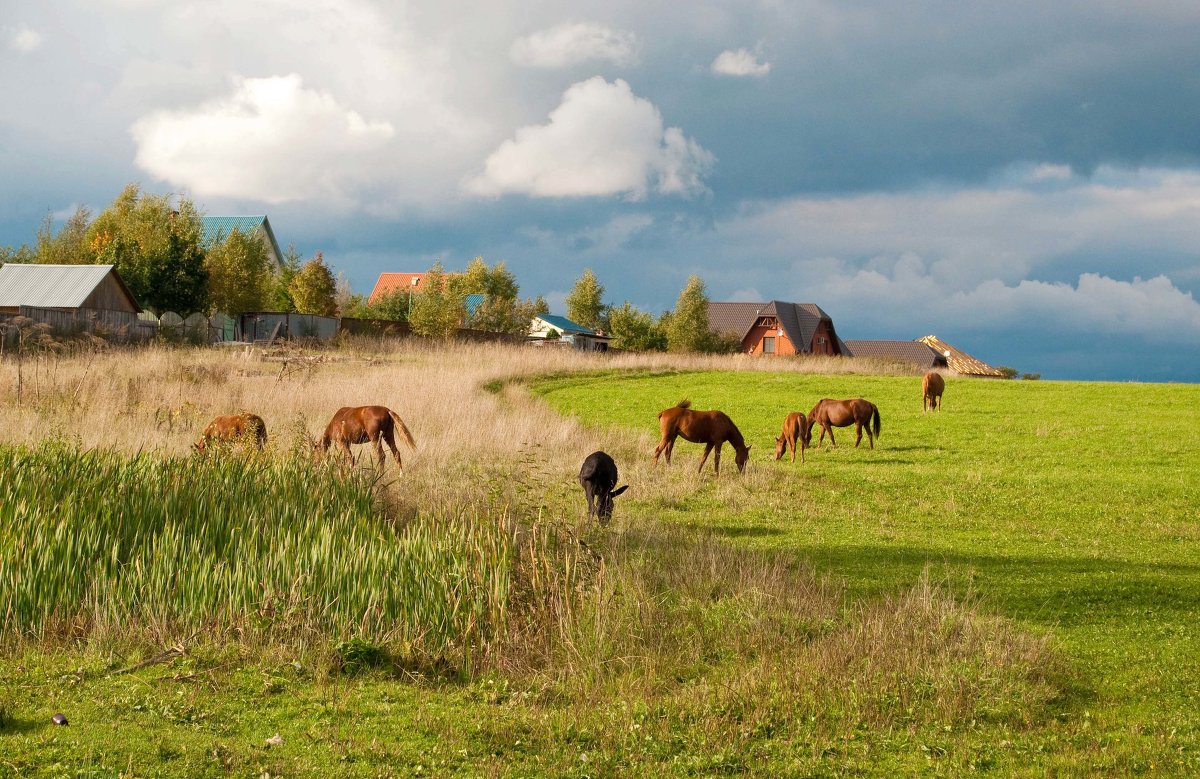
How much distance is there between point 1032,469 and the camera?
75.7 feet

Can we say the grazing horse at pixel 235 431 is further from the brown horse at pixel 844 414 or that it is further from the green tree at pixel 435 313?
the green tree at pixel 435 313

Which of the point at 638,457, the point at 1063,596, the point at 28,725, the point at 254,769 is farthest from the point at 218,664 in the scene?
the point at 638,457

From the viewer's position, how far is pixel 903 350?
116 metres

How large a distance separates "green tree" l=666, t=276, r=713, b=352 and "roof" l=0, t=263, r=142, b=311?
4535 centimetres

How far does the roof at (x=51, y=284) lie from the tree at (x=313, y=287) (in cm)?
1540

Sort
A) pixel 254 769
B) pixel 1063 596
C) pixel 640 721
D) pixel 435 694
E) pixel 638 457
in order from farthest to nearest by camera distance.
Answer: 1. pixel 638 457
2. pixel 1063 596
3. pixel 435 694
4. pixel 640 721
5. pixel 254 769

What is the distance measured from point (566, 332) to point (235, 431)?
80606 mm

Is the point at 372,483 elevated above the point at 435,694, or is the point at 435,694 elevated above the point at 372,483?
the point at 372,483

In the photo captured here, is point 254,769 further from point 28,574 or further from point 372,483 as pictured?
point 372,483

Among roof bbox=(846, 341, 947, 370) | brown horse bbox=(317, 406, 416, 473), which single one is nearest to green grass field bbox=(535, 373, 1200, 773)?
brown horse bbox=(317, 406, 416, 473)

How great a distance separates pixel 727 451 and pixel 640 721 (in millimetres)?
18133

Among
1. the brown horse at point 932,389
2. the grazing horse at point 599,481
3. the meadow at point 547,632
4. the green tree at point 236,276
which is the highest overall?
the green tree at point 236,276

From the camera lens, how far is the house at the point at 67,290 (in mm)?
55844

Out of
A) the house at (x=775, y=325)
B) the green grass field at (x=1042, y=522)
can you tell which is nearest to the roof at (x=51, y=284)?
the green grass field at (x=1042, y=522)
